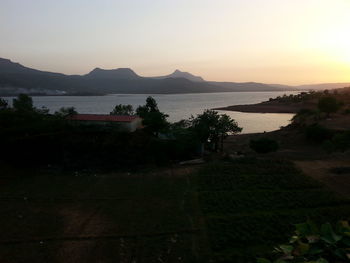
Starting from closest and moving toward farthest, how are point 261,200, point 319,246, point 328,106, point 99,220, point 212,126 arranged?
point 319,246 < point 99,220 < point 261,200 < point 212,126 < point 328,106

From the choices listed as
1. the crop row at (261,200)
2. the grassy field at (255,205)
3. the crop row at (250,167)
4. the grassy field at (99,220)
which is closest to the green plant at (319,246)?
the grassy field at (255,205)

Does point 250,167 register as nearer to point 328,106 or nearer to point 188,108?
point 328,106

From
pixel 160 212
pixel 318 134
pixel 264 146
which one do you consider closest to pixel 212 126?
pixel 264 146

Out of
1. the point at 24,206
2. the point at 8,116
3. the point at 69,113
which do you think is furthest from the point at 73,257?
the point at 69,113

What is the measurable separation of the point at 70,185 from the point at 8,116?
432 inches

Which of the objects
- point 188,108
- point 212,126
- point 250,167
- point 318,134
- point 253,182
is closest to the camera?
point 253,182

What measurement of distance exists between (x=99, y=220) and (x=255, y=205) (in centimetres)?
597

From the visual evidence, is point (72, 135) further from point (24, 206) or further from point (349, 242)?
point (349, 242)

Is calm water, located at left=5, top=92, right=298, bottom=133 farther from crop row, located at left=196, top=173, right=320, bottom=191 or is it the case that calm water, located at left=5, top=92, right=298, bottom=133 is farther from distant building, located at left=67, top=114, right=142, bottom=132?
crop row, located at left=196, top=173, right=320, bottom=191

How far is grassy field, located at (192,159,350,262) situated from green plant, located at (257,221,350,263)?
692 cm

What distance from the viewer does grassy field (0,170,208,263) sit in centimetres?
983

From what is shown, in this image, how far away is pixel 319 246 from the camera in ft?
8.68

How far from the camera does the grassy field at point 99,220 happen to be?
9.83 meters

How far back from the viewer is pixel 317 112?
147ft
